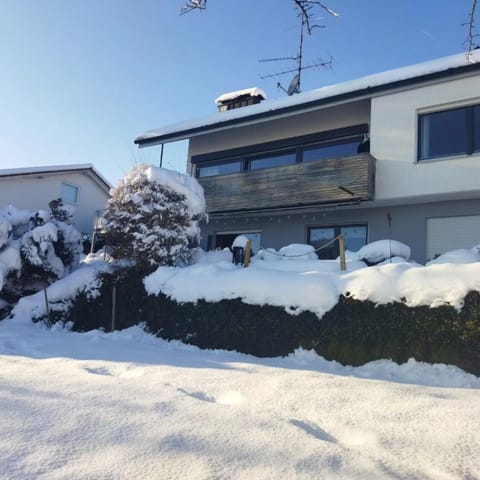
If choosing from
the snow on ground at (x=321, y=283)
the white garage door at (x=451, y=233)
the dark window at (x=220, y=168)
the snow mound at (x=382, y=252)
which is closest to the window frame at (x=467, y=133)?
the white garage door at (x=451, y=233)

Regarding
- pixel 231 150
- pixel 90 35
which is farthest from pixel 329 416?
pixel 231 150

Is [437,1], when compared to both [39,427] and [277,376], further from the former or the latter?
[39,427]

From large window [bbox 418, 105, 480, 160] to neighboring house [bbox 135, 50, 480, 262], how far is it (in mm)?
Result: 25

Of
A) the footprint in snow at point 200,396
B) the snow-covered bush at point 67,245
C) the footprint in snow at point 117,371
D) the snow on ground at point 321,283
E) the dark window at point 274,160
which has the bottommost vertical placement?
the footprint in snow at point 117,371

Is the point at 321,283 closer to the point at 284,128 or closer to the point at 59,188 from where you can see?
the point at 284,128

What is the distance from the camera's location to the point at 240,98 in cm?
1803

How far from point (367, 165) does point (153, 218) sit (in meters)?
5.92

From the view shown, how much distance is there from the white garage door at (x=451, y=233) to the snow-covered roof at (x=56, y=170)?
16.6m

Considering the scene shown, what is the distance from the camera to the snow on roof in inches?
698

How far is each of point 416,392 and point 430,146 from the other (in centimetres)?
906

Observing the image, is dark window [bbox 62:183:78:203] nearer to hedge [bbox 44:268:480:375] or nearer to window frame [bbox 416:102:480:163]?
hedge [bbox 44:268:480:375]

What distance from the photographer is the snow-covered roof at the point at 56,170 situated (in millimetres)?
18925

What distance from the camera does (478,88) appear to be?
10.8 metres

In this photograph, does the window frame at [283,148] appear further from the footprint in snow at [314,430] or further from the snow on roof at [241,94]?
the footprint in snow at [314,430]
